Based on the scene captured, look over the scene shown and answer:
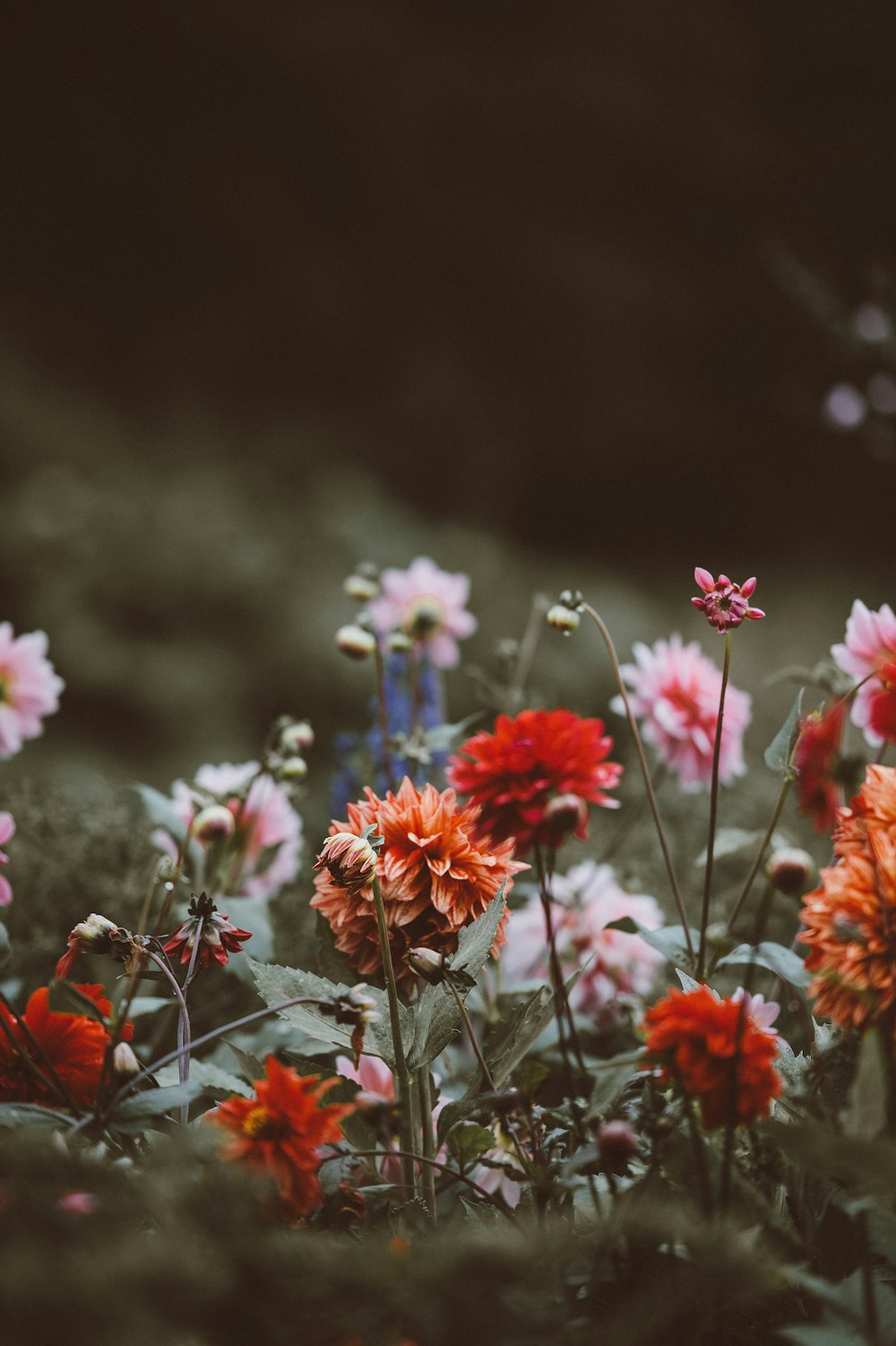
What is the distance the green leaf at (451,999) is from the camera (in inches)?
16.7

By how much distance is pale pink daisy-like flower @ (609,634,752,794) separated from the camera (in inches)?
26.0

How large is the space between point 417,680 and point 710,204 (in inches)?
57.5

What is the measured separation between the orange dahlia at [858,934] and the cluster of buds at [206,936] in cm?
22

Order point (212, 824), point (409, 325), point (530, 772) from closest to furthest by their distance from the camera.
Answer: point (530, 772), point (212, 824), point (409, 325)

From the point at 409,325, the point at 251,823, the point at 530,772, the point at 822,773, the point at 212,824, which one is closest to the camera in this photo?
Answer: the point at 822,773

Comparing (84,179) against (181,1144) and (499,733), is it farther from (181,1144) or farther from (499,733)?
(181,1144)

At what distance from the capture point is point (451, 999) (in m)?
0.46

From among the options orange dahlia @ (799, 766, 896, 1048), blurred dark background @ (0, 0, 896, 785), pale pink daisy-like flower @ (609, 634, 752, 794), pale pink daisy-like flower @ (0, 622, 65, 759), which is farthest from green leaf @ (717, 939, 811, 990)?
blurred dark background @ (0, 0, 896, 785)

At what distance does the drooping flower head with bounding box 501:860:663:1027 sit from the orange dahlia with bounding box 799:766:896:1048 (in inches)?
13.1

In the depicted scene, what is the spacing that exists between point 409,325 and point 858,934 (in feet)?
5.18

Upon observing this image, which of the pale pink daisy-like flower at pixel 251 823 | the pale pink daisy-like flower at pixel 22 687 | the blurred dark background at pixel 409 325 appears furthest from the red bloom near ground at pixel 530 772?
the blurred dark background at pixel 409 325

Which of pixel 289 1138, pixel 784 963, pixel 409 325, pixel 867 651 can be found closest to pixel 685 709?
pixel 867 651

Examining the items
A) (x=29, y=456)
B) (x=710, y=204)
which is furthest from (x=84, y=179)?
(x=710, y=204)

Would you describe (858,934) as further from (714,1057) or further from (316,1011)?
(316,1011)
